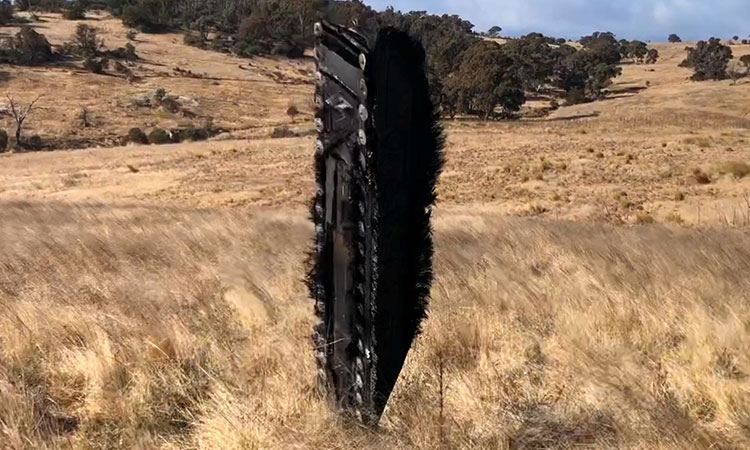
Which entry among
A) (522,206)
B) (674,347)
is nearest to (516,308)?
(674,347)

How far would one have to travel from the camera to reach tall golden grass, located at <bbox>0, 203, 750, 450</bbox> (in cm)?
296

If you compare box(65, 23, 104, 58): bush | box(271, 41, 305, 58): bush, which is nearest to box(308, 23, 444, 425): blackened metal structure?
box(65, 23, 104, 58): bush

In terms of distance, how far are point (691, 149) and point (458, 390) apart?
25.3 metres

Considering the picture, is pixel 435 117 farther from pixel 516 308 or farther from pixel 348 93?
pixel 516 308

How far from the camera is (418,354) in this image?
4.03 meters

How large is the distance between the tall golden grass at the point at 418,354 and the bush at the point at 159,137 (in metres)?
37.6

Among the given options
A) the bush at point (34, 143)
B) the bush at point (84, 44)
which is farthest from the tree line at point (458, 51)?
the bush at point (34, 143)

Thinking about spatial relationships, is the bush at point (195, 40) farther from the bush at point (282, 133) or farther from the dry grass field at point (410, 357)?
the dry grass field at point (410, 357)

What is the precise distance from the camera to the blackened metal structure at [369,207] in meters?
2.70

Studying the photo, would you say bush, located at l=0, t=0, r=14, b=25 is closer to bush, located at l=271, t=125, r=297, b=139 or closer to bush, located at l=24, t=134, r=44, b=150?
bush, located at l=24, t=134, r=44, b=150

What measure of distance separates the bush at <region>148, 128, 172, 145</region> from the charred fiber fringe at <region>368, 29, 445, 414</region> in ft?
139

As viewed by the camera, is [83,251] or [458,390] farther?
[83,251]

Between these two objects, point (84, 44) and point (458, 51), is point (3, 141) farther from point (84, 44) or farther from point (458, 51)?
point (458, 51)

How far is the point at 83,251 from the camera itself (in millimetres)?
7070
